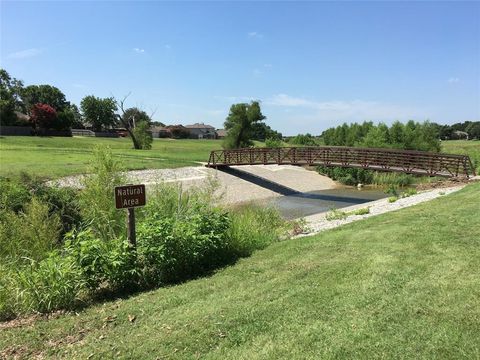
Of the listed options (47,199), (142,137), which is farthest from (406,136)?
(47,199)

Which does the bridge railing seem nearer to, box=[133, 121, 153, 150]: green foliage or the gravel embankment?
the gravel embankment

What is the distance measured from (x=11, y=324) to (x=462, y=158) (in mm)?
24418

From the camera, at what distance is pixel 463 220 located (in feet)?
28.6

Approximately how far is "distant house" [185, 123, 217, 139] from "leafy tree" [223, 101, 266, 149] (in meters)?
75.1

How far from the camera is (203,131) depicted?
140500 millimetres

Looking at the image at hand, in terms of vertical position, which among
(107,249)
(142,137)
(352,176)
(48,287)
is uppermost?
(142,137)

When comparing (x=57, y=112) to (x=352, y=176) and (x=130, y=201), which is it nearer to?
(x=352, y=176)

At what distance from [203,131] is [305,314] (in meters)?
138

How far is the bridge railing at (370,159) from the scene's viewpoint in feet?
83.6

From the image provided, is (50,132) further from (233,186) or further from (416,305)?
(416,305)

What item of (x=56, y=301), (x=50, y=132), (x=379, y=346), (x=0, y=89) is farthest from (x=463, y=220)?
(x=0, y=89)

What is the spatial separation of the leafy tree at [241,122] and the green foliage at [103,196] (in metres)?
43.9

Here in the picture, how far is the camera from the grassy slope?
13.0ft

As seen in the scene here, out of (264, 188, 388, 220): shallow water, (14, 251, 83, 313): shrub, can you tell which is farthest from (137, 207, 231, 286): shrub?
(264, 188, 388, 220): shallow water
